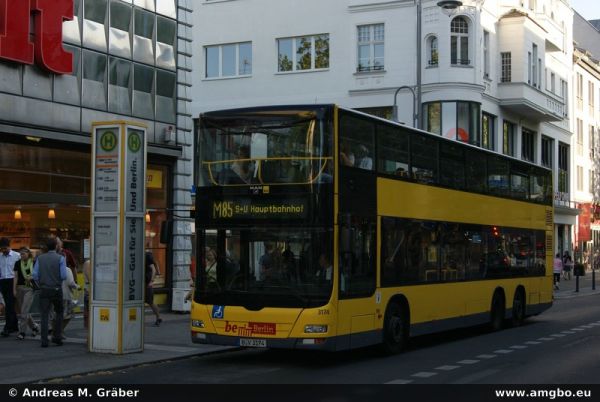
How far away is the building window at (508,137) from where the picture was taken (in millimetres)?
45375

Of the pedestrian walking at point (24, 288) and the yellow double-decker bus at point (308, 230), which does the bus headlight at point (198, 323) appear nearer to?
the yellow double-decker bus at point (308, 230)

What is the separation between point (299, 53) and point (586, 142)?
28.0 metres

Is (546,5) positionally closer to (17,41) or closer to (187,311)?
(187,311)

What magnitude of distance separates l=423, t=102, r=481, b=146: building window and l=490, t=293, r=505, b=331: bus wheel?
2016 centimetres

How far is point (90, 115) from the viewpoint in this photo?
2088 cm

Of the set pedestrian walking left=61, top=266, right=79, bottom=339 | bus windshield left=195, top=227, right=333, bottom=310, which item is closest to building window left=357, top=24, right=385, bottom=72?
pedestrian walking left=61, top=266, right=79, bottom=339

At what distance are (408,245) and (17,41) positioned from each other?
9.01 metres

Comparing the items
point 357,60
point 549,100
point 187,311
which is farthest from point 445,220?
point 549,100

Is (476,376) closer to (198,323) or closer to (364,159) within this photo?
(364,159)

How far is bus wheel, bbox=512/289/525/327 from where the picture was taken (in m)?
21.1

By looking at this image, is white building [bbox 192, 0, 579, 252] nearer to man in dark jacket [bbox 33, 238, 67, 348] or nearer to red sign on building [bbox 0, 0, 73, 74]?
red sign on building [bbox 0, 0, 73, 74]

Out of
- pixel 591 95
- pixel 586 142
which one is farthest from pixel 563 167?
pixel 591 95

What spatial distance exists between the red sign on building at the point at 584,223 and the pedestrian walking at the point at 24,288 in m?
49.3

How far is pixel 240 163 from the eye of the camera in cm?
1362
